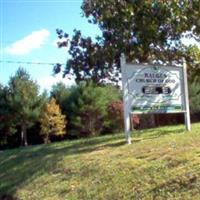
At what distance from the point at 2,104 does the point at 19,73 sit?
118 inches

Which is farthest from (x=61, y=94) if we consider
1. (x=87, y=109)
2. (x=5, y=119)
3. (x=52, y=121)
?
(x=5, y=119)

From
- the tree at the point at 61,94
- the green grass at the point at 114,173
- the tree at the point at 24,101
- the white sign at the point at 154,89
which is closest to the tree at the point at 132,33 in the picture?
the white sign at the point at 154,89

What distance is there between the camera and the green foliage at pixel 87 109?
41938mm

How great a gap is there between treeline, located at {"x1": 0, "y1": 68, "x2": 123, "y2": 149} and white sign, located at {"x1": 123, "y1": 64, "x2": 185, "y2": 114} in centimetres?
2645

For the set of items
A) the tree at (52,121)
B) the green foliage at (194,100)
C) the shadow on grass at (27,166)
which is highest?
the green foliage at (194,100)

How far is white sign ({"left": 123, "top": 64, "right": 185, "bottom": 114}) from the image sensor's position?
13.3 m

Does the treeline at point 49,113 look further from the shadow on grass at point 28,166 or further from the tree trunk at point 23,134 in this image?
the shadow on grass at point 28,166

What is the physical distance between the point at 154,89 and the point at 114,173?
14.5ft

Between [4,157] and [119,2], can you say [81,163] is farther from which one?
[4,157]

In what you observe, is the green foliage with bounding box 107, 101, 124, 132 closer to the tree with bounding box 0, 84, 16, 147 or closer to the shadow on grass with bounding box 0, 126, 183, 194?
the tree with bounding box 0, 84, 16, 147

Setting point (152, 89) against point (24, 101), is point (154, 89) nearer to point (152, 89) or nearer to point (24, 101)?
point (152, 89)

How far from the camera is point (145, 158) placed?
400 inches

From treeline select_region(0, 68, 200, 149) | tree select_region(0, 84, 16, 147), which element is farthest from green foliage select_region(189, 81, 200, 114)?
tree select_region(0, 84, 16, 147)

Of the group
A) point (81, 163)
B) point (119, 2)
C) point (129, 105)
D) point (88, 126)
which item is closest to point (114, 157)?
point (81, 163)
